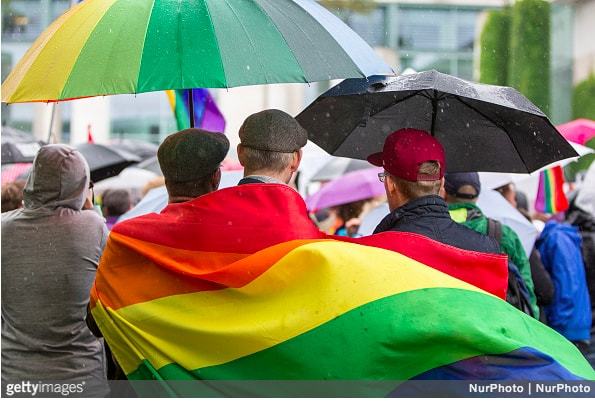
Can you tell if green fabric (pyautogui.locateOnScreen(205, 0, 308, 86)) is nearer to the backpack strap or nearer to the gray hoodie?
the gray hoodie

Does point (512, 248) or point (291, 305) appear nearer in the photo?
point (291, 305)

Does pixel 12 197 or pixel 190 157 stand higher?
pixel 190 157

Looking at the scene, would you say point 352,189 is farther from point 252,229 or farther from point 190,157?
point 252,229

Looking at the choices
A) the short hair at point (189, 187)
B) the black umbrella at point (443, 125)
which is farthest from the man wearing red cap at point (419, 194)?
the short hair at point (189, 187)

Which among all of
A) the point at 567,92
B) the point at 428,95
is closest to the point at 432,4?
the point at 567,92

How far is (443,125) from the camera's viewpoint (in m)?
5.34

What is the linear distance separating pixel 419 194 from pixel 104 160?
4550mm

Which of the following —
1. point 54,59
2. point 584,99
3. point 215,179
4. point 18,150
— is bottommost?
point 584,99

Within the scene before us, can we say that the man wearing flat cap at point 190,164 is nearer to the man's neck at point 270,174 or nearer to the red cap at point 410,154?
the man's neck at point 270,174

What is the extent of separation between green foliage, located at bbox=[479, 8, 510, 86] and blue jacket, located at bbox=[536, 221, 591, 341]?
21.5 meters

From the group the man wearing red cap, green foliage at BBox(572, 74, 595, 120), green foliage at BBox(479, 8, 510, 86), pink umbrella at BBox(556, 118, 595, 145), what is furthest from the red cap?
green foliage at BBox(479, 8, 510, 86)

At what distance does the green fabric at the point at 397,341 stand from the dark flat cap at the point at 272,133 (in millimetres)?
869

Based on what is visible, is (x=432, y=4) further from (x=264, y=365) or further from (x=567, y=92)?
(x=264, y=365)

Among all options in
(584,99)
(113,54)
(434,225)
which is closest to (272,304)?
(434,225)
